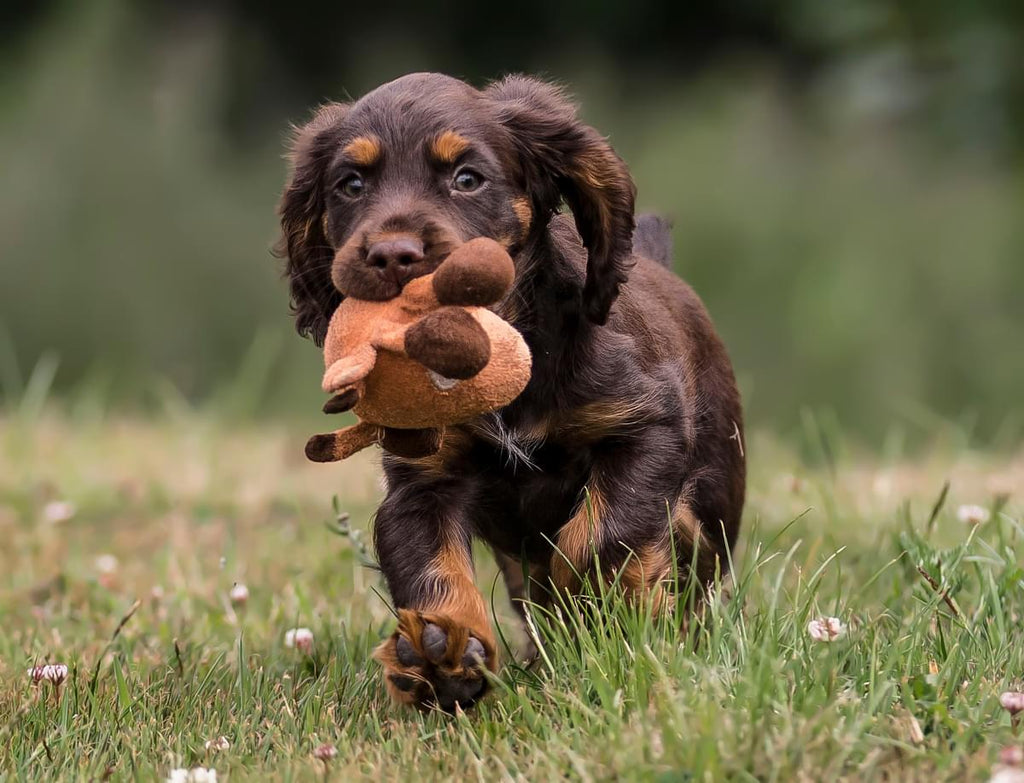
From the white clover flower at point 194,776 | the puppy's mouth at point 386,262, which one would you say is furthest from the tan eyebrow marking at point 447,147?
the white clover flower at point 194,776

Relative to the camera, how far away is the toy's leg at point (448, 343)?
2457 mm

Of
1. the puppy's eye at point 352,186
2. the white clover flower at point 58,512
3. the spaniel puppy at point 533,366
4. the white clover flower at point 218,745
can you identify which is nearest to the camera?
the white clover flower at point 218,745

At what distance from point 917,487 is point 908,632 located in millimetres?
2434

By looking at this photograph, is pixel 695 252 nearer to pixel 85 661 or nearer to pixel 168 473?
pixel 168 473

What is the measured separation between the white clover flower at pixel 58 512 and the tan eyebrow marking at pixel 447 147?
2.45 meters

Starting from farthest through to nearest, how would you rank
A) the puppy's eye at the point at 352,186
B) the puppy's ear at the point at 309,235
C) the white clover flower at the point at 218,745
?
the puppy's ear at the point at 309,235 < the puppy's eye at the point at 352,186 < the white clover flower at the point at 218,745

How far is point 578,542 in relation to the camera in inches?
115

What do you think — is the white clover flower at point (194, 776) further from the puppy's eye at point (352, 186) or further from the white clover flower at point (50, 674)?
the puppy's eye at point (352, 186)

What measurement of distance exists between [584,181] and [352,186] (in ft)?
1.57

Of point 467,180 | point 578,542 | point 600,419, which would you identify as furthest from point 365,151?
point 578,542

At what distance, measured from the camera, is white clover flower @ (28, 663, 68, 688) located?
2.84m

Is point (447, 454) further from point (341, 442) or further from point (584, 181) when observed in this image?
point (584, 181)

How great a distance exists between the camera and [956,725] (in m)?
2.24

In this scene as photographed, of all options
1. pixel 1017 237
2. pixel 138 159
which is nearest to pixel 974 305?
pixel 1017 237
